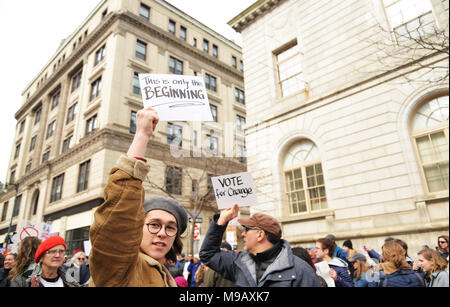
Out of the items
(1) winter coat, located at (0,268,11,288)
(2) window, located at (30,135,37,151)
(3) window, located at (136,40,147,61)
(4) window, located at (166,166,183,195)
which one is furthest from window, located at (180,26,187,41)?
(1) winter coat, located at (0,268,11,288)

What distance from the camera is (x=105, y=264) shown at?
4.28 ft

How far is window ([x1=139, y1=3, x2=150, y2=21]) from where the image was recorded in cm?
2889

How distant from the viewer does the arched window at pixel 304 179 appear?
1201 cm

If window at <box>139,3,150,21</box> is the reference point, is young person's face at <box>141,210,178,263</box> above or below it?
below

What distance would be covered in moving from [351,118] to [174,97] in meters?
9.70

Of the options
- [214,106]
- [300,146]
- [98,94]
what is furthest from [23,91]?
[300,146]

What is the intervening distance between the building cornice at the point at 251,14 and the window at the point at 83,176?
17.0 meters

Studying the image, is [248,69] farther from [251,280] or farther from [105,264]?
[105,264]

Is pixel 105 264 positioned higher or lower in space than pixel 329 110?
lower

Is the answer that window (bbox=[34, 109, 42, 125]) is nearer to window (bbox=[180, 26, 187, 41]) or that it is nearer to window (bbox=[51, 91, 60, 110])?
window (bbox=[51, 91, 60, 110])

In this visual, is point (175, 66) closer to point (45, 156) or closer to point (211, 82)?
point (211, 82)

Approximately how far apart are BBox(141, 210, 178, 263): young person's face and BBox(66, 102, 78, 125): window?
3135cm

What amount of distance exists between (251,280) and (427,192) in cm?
830

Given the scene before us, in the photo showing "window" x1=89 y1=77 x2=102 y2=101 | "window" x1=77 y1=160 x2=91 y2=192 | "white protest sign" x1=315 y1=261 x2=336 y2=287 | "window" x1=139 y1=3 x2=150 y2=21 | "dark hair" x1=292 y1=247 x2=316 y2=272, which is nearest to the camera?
"dark hair" x1=292 y1=247 x2=316 y2=272
